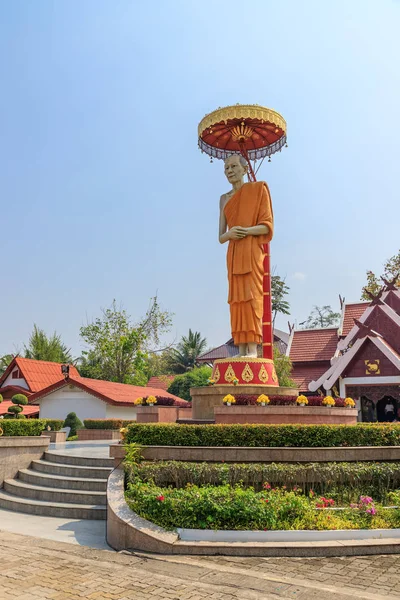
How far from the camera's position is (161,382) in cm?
3841

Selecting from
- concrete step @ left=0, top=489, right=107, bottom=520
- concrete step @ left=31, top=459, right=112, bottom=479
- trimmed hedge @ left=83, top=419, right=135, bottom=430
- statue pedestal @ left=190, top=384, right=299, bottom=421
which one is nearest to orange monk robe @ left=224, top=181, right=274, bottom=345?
statue pedestal @ left=190, top=384, right=299, bottom=421

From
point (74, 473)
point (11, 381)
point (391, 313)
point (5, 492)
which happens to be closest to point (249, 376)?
point (74, 473)

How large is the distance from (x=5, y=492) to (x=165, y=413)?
445 cm

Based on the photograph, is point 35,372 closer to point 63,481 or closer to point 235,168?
point 235,168

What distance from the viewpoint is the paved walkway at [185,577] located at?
487cm

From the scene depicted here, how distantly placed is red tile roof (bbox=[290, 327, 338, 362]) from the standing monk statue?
11.0 m

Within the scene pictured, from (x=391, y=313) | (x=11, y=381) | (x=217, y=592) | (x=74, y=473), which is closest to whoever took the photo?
Answer: (x=217, y=592)

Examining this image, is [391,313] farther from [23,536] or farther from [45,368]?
[45,368]

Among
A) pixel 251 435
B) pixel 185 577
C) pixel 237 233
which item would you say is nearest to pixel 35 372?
pixel 237 233

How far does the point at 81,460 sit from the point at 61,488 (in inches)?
32.8

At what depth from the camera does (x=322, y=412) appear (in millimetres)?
10828

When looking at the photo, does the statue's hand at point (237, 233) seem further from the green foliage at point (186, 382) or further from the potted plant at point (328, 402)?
the green foliage at point (186, 382)

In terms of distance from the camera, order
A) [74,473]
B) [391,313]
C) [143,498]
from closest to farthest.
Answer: [143,498] < [74,473] < [391,313]

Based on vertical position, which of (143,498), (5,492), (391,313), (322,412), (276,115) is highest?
(276,115)
